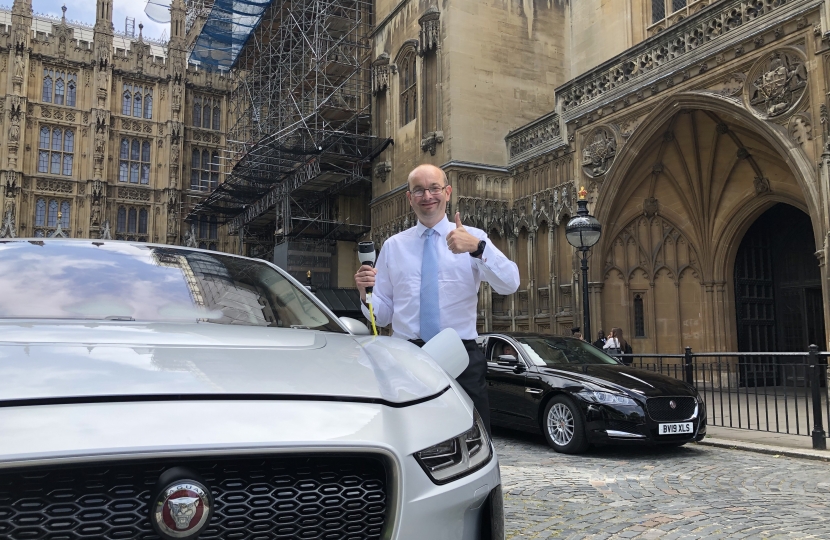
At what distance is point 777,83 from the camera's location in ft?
39.0

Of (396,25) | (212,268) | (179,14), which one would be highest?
(179,14)

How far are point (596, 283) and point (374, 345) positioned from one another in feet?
49.2

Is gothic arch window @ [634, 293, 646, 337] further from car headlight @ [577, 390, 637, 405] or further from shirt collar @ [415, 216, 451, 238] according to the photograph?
shirt collar @ [415, 216, 451, 238]

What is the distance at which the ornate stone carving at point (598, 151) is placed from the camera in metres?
16.0

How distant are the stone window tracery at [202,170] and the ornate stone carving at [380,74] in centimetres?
1956

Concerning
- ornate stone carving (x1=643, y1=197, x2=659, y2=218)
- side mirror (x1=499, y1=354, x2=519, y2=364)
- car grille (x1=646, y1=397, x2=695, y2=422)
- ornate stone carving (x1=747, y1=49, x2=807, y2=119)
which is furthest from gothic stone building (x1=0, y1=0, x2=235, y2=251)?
car grille (x1=646, y1=397, x2=695, y2=422)

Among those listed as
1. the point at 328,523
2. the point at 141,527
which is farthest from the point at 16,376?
the point at 328,523

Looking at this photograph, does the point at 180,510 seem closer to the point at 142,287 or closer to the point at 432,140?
the point at 142,287

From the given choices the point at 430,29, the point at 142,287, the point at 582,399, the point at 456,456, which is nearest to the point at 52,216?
the point at 430,29

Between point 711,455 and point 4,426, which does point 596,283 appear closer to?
point 711,455

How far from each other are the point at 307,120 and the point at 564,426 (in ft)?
66.9

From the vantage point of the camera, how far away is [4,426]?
1.44 m

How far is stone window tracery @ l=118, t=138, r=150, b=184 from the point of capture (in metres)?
39.8

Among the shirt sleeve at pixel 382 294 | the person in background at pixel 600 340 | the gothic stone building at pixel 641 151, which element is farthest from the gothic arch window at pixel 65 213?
the shirt sleeve at pixel 382 294
